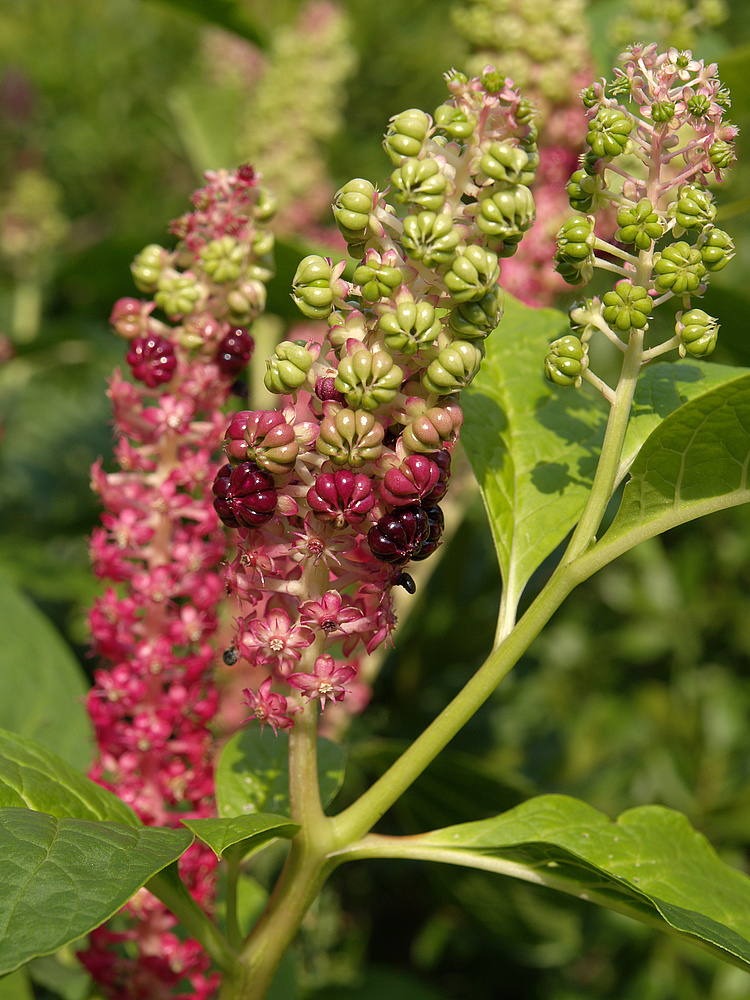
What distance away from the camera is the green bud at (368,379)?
727 millimetres

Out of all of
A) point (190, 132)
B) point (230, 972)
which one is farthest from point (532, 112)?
point (190, 132)

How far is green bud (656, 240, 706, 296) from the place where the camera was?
793mm

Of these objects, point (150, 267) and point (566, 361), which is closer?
point (566, 361)

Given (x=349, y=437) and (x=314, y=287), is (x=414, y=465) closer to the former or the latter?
(x=349, y=437)

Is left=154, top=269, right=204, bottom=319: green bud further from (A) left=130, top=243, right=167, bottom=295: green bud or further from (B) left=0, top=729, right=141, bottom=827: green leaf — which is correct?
(B) left=0, top=729, right=141, bottom=827: green leaf

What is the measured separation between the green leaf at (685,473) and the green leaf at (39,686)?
0.86m

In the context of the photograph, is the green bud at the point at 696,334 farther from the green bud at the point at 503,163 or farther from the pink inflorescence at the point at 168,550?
the pink inflorescence at the point at 168,550

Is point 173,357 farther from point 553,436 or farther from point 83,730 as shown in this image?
point 83,730

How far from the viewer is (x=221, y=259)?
3.44ft

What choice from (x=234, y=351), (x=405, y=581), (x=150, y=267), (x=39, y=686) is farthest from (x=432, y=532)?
(x=39, y=686)

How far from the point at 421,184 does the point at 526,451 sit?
15.2 inches

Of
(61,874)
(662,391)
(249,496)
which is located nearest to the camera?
(61,874)

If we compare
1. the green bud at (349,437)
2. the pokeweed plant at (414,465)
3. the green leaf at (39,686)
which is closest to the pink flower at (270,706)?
the pokeweed plant at (414,465)

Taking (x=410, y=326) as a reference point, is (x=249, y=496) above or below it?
below
